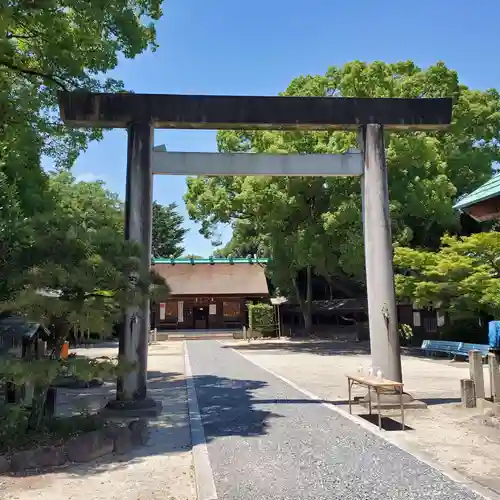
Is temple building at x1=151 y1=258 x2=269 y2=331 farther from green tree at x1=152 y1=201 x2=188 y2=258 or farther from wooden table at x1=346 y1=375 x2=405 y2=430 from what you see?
wooden table at x1=346 y1=375 x2=405 y2=430

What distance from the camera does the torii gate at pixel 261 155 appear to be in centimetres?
946

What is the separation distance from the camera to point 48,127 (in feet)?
39.4

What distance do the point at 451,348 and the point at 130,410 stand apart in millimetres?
14531

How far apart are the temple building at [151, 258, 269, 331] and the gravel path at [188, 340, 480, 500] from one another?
25594 millimetres

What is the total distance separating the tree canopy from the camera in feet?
73.6

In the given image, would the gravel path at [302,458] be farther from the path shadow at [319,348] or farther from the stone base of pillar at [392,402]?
the path shadow at [319,348]

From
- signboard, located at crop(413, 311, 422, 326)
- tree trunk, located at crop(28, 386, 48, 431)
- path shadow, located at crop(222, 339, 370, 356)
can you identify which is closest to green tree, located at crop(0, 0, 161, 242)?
tree trunk, located at crop(28, 386, 48, 431)

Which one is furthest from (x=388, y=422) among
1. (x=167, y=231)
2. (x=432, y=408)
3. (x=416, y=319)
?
(x=167, y=231)

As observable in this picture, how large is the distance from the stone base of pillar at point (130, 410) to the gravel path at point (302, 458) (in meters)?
0.96

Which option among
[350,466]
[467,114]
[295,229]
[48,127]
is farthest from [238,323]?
[350,466]

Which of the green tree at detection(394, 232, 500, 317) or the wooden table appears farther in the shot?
the green tree at detection(394, 232, 500, 317)

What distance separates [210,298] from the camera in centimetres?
3647

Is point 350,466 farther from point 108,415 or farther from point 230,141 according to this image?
point 230,141

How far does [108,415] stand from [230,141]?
20047 millimetres
